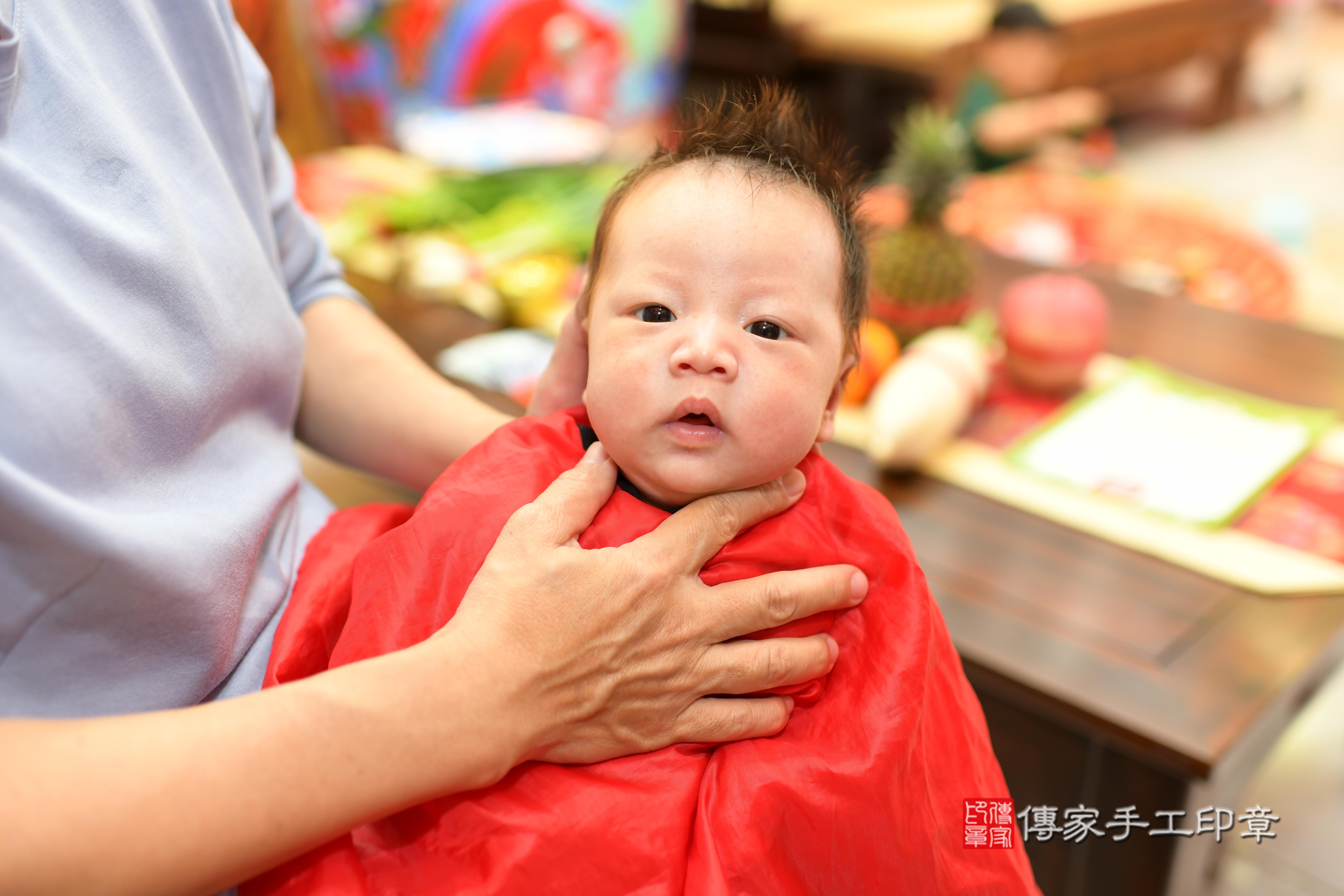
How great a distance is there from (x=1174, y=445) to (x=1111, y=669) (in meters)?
0.56

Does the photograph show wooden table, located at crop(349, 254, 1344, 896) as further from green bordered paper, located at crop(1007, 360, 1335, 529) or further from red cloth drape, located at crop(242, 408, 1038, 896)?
red cloth drape, located at crop(242, 408, 1038, 896)

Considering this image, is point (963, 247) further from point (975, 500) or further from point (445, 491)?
point (445, 491)

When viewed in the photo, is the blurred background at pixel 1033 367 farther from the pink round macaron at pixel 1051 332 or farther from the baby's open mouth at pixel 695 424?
the baby's open mouth at pixel 695 424

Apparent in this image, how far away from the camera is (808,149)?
0.88 m

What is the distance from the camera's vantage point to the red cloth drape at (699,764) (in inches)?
27.8

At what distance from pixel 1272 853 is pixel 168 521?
6.18 ft

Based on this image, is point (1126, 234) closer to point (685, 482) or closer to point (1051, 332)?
point (1051, 332)

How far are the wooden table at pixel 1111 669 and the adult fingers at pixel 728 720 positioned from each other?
459 mm

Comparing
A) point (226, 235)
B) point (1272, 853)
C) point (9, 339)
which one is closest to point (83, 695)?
point (9, 339)

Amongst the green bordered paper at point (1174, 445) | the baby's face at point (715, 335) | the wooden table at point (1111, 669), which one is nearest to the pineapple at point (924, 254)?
the green bordered paper at point (1174, 445)

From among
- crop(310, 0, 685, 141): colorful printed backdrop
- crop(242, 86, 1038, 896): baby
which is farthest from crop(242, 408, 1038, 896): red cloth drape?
crop(310, 0, 685, 141): colorful printed backdrop

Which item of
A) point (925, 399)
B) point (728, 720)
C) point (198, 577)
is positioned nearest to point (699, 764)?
point (728, 720)

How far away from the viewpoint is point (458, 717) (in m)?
0.65

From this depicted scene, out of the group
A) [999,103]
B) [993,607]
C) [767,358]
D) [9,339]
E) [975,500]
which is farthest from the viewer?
[999,103]
